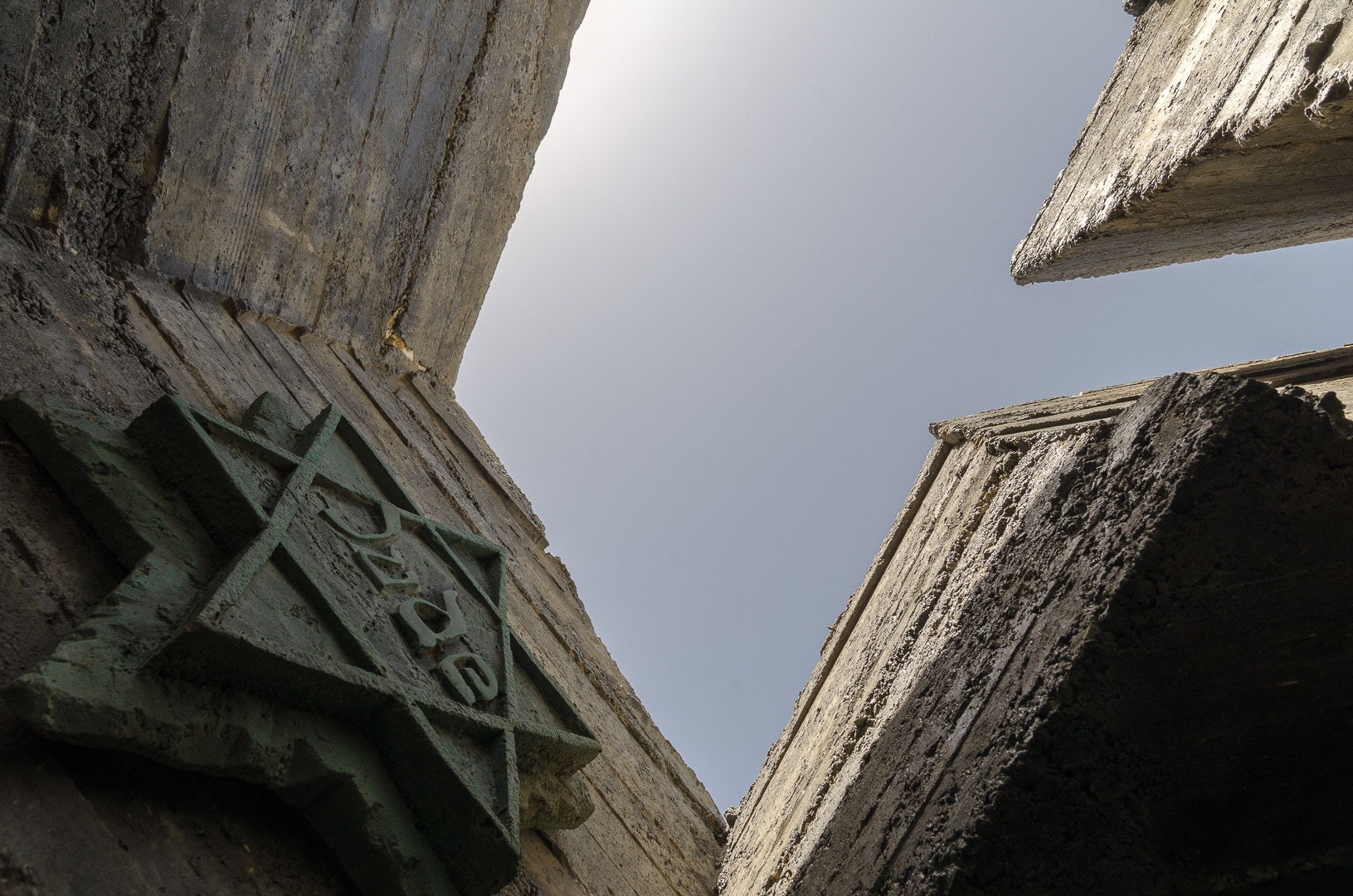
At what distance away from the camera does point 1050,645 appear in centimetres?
140

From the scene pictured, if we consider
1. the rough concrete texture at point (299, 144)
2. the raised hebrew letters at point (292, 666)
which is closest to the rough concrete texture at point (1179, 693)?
the raised hebrew letters at point (292, 666)

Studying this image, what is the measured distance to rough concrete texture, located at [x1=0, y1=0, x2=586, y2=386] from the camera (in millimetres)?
2162

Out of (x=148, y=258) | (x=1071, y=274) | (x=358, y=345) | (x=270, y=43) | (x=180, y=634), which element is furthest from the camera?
(x=1071, y=274)

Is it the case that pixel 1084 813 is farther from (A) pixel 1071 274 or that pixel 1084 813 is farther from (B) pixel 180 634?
(A) pixel 1071 274

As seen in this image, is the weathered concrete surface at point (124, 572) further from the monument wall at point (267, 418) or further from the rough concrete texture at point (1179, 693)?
the rough concrete texture at point (1179, 693)

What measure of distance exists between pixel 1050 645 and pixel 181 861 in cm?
138

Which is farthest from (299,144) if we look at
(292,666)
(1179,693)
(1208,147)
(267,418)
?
(1179,693)

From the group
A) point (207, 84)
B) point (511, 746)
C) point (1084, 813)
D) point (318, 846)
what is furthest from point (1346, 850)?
point (207, 84)

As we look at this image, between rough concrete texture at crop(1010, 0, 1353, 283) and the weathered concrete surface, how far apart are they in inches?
93.7

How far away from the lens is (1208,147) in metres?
2.23

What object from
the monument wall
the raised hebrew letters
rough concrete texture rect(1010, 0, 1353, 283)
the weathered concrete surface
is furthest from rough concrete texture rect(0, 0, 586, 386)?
rough concrete texture rect(1010, 0, 1353, 283)

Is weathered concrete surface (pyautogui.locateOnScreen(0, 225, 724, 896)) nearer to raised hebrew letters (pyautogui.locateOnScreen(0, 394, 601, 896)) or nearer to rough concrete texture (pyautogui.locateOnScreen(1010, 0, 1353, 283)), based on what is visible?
raised hebrew letters (pyautogui.locateOnScreen(0, 394, 601, 896))

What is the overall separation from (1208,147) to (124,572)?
2.73 m

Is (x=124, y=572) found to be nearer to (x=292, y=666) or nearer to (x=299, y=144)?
(x=292, y=666)
